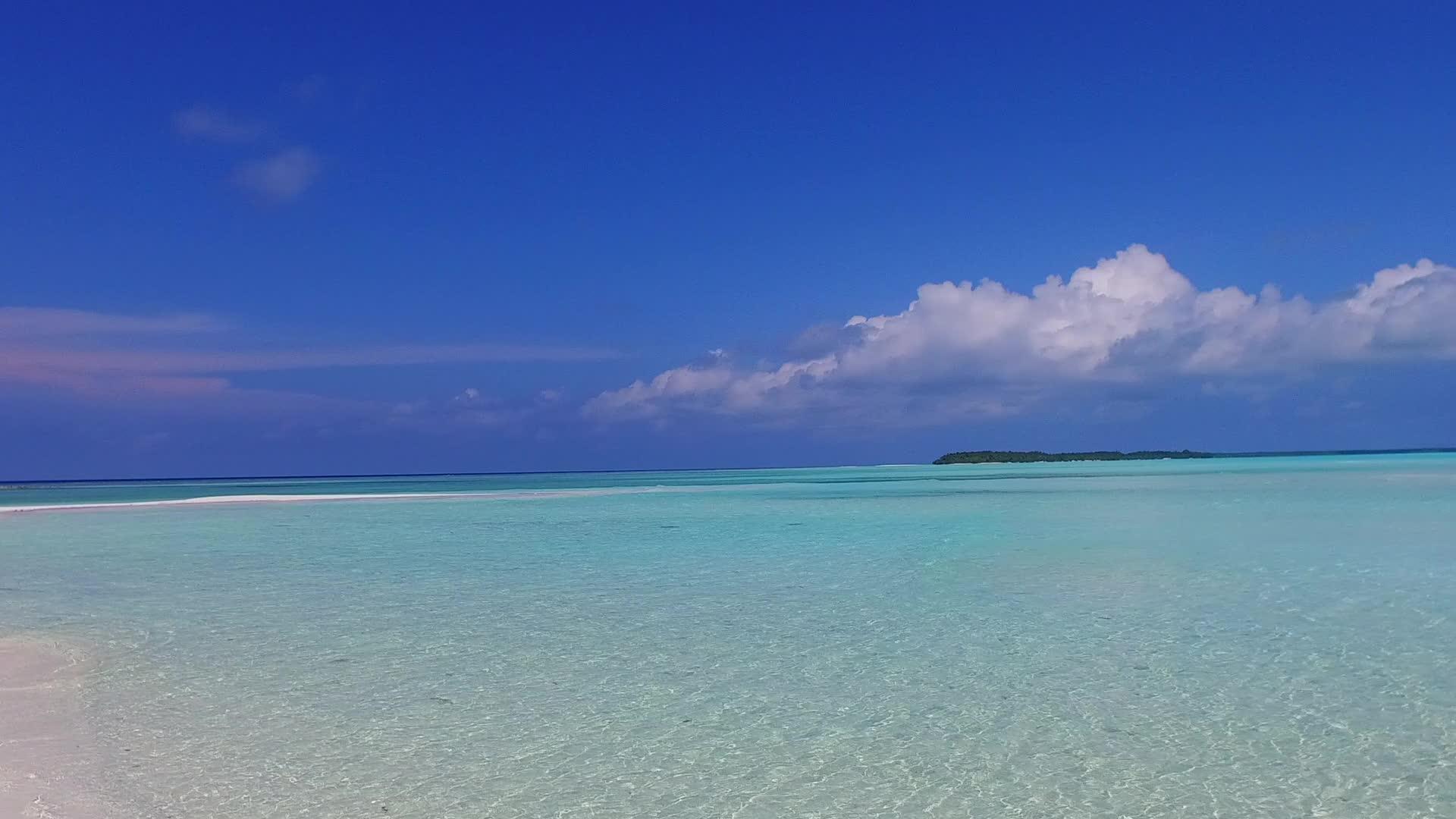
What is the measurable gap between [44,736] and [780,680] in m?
5.24

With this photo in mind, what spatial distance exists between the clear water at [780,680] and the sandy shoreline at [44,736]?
7.7 inches

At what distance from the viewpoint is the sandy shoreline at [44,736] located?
538cm

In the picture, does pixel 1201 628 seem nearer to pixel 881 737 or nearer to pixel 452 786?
pixel 881 737

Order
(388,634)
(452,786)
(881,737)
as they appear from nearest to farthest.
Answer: (452,786) < (881,737) < (388,634)

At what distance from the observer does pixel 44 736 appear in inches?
263

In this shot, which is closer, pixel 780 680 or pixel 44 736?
pixel 44 736

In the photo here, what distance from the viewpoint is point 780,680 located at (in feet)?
26.7

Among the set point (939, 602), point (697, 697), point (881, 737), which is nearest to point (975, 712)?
point (881, 737)

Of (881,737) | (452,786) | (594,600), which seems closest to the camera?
(452,786)

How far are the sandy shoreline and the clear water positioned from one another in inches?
7.7

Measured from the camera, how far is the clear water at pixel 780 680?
557 centimetres

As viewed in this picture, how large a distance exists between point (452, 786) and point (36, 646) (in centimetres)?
704

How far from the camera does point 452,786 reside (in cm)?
568

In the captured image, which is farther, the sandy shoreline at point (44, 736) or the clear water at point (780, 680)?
the clear water at point (780, 680)
